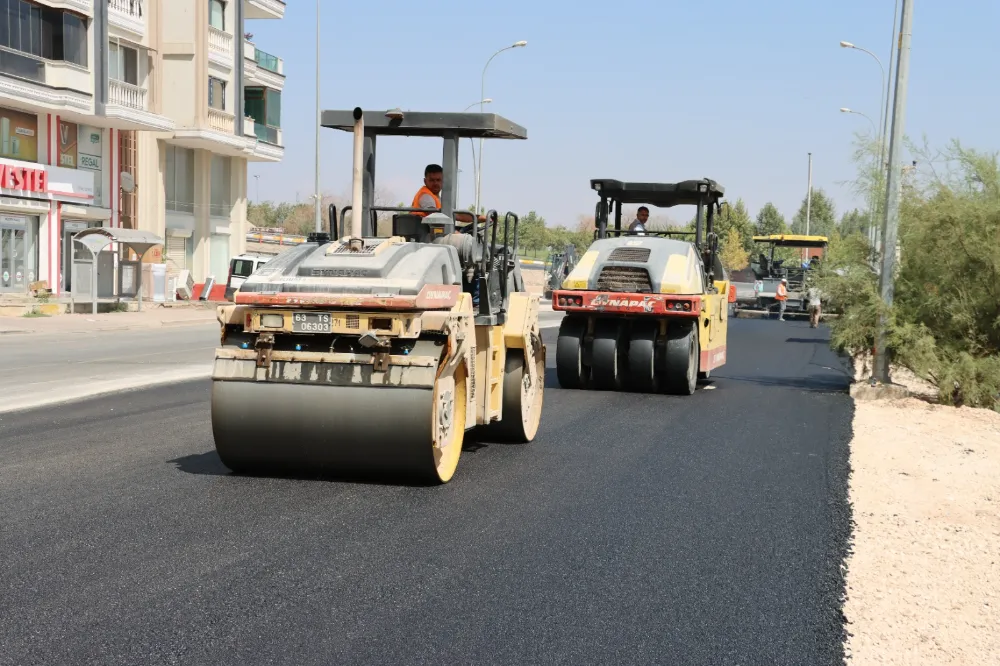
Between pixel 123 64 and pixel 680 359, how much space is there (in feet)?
96.5

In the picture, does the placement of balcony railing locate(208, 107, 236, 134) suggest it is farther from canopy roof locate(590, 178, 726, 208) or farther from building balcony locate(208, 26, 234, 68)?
canopy roof locate(590, 178, 726, 208)

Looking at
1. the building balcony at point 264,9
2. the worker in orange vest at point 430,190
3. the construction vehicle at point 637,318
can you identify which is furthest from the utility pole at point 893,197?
the building balcony at point 264,9

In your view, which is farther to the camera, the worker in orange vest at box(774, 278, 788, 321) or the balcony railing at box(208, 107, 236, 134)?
the balcony railing at box(208, 107, 236, 134)

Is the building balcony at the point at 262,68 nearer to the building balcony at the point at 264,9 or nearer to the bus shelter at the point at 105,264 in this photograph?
the building balcony at the point at 264,9

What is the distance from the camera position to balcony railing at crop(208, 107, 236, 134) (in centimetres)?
4159

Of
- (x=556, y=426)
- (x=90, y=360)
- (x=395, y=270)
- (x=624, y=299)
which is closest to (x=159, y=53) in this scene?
(x=90, y=360)

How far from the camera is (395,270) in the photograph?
7.50 meters

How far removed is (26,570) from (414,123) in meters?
4.73

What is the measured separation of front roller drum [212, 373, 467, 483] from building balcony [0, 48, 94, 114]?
2689cm

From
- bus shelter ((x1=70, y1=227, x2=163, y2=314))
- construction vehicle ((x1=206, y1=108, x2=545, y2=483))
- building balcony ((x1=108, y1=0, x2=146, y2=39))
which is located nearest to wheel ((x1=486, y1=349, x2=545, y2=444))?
construction vehicle ((x1=206, y1=108, x2=545, y2=483))

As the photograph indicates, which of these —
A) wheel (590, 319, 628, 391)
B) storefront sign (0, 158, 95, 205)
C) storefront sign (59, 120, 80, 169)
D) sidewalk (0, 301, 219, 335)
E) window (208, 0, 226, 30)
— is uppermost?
window (208, 0, 226, 30)

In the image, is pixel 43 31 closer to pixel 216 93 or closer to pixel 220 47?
pixel 216 93

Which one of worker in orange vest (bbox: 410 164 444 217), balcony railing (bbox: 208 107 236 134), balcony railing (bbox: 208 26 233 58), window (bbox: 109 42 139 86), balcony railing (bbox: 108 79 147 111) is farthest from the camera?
balcony railing (bbox: 208 26 233 58)

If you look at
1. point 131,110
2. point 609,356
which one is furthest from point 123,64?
point 609,356
